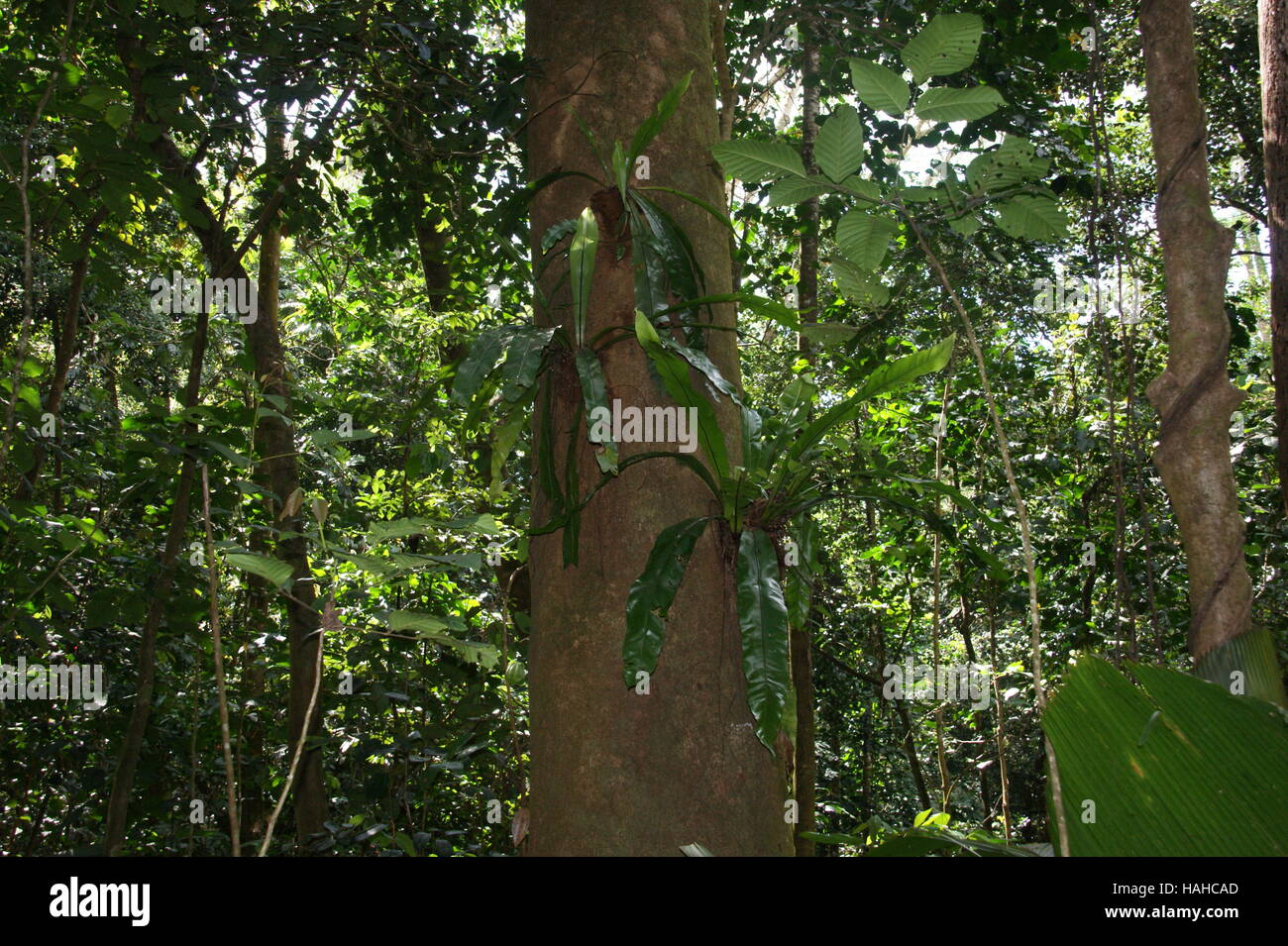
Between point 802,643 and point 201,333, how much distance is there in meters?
2.28

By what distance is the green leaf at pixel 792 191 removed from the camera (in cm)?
122

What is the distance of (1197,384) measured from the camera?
93 cm

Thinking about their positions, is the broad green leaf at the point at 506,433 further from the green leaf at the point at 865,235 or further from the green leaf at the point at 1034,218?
the green leaf at the point at 1034,218

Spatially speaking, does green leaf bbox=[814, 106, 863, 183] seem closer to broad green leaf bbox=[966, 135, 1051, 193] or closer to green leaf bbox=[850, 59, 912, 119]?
green leaf bbox=[850, 59, 912, 119]

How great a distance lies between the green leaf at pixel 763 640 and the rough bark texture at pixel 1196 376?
0.64 m

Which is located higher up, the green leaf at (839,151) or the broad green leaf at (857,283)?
the green leaf at (839,151)

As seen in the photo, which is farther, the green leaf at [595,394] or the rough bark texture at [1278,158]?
the rough bark texture at [1278,158]

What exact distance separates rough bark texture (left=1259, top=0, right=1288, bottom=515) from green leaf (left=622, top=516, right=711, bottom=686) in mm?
1958

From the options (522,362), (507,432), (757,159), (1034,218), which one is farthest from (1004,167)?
(507,432)

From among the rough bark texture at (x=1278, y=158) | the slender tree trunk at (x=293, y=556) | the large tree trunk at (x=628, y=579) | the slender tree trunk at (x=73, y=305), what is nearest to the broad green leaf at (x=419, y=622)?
the large tree trunk at (x=628, y=579)

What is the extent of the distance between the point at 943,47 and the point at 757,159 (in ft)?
0.94

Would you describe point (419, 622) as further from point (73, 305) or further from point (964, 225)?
point (73, 305)

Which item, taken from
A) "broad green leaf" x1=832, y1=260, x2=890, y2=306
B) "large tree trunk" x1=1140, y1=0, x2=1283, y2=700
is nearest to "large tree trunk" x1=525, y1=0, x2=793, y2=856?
"broad green leaf" x1=832, y1=260, x2=890, y2=306
